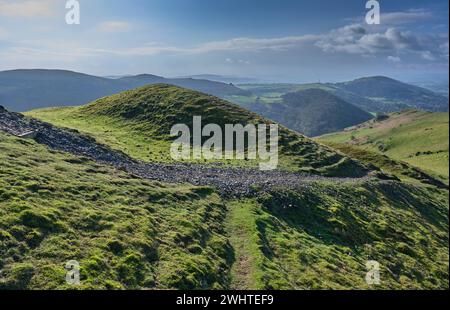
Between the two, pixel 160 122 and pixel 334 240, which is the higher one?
pixel 160 122

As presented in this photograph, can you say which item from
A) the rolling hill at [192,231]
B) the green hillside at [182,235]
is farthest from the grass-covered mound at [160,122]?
the green hillside at [182,235]

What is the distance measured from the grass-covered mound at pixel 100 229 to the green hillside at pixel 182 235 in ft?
0.33

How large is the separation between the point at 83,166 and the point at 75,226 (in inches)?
678

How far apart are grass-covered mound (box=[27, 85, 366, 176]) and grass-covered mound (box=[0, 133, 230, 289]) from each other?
910 inches

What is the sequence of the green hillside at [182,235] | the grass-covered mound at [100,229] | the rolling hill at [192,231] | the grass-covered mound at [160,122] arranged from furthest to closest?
the grass-covered mound at [160,122]
the rolling hill at [192,231]
the green hillside at [182,235]
the grass-covered mound at [100,229]

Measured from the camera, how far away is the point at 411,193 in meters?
80.3

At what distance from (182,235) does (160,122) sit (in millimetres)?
63677

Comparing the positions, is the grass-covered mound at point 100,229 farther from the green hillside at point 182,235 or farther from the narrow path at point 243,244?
the narrow path at point 243,244

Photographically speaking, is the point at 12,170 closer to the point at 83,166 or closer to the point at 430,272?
the point at 83,166

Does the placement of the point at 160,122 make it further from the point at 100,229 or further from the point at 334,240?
the point at 100,229

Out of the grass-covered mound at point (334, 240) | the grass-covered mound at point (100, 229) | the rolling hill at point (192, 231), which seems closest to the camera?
the grass-covered mound at point (100, 229)

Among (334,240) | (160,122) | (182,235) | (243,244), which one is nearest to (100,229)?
(182,235)

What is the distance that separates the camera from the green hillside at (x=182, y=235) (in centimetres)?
2691

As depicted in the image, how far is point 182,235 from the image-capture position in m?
35.2
